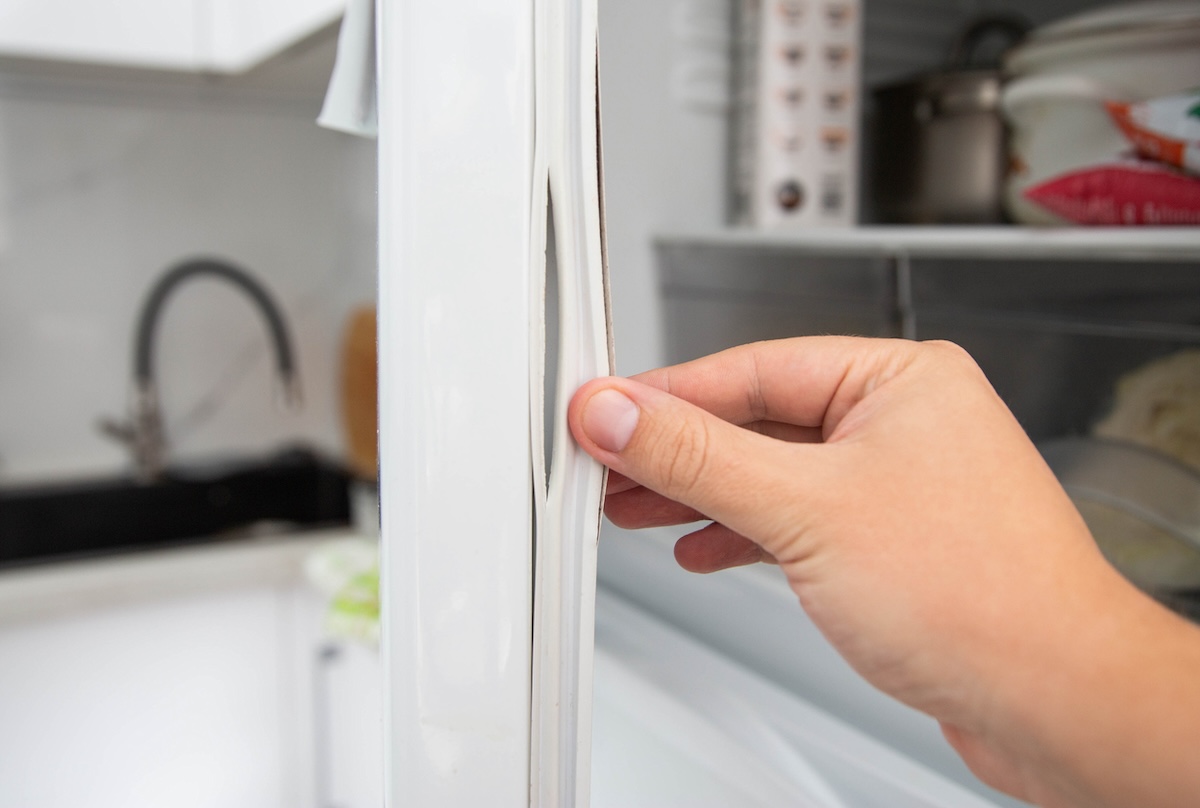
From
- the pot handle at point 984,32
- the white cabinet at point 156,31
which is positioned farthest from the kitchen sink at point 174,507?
the pot handle at point 984,32

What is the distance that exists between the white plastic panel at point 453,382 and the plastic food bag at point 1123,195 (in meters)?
0.42

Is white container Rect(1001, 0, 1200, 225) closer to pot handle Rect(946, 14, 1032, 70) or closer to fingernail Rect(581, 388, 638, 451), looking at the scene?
pot handle Rect(946, 14, 1032, 70)

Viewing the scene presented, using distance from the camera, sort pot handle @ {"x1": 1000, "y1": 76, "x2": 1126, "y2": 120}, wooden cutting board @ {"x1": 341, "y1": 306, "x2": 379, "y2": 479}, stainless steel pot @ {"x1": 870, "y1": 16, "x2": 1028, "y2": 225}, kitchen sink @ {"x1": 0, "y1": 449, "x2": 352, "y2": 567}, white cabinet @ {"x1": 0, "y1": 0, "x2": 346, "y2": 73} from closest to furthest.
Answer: pot handle @ {"x1": 1000, "y1": 76, "x2": 1126, "y2": 120}
stainless steel pot @ {"x1": 870, "y1": 16, "x2": 1028, "y2": 225}
white cabinet @ {"x1": 0, "y1": 0, "x2": 346, "y2": 73}
kitchen sink @ {"x1": 0, "y1": 449, "x2": 352, "y2": 567}
wooden cutting board @ {"x1": 341, "y1": 306, "x2": 379, "y2": 479}

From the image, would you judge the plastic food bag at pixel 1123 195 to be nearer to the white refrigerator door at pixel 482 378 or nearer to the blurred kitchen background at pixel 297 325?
the blurred kitchen background at pixel 297 325

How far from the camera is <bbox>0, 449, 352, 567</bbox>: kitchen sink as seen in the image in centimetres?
140

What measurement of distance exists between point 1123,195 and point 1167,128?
4 cm

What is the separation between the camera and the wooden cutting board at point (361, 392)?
1.51 meters

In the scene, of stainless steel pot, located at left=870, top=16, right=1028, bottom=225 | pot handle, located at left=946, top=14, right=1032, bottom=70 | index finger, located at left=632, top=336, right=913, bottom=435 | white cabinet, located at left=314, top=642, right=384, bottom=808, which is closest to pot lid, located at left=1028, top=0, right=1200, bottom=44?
stainless steel pot, located at left=870, top=16, right=1028, bottom=225

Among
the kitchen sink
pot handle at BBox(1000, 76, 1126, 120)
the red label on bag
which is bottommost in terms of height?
the kitchen sink

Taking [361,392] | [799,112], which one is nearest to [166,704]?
[361,392]

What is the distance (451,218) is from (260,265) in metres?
1.47

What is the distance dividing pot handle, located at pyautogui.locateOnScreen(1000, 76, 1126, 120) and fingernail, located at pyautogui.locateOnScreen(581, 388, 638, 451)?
0.44 m

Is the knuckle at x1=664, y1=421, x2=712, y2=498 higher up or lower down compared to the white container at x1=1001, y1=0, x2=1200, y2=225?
lower down

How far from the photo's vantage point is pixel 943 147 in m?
0.73
